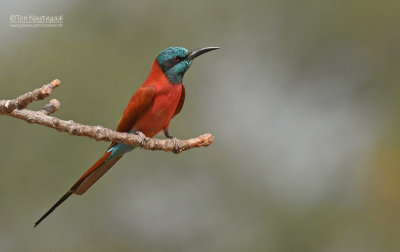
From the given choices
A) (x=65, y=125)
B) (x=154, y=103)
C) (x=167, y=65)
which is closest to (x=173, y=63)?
(x=167, y=65)

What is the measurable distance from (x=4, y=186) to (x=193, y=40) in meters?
4.77

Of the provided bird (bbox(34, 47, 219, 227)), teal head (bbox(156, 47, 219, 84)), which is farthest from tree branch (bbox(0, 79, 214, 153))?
teal head (bbox(156, 47, 219, 84))

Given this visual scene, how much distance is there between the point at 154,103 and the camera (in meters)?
2.29

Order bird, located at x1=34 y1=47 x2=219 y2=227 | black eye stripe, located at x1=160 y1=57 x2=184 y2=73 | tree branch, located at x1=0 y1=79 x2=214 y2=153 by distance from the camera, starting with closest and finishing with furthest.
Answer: tree branch, located at x1=0 y1=79 x2=214 y2=153, bird, located at x1=34 y1=47 x2=219 y2=227, black eye stripe, located at x1=160 y1=57 x2=184 y2=73

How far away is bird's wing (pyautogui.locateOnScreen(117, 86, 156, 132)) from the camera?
226 cm

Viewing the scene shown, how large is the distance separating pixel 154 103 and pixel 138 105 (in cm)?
7

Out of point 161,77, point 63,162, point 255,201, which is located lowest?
point 161,77

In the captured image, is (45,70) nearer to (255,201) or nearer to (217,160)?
(217,160)

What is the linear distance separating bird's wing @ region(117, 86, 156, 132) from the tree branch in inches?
12.2

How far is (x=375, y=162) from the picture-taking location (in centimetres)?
758

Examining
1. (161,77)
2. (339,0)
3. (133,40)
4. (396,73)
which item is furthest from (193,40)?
(161,77)

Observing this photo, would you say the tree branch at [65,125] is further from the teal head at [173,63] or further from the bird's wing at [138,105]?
the teal head at [173,63]

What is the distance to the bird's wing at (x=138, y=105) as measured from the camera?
2.26 m

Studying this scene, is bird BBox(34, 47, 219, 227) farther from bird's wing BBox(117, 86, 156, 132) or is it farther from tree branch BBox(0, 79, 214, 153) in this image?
tree branch BBox(0, 79, 214, 153)
